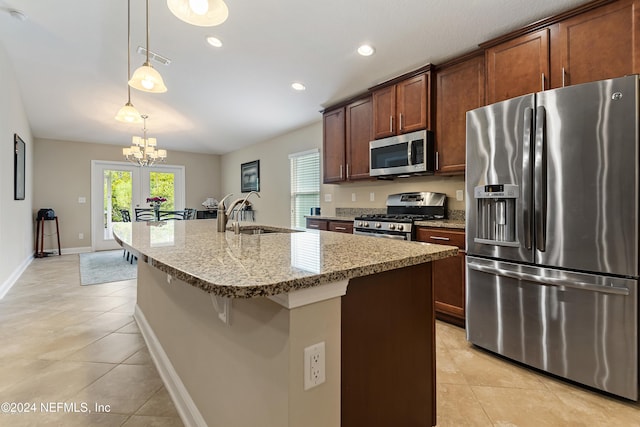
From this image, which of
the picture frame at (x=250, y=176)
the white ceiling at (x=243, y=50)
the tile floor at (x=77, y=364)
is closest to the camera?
the tile floor at (x=77, y=364)

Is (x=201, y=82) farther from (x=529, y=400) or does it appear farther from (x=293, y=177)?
(x=529, y=400)

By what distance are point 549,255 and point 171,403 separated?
2.33 m

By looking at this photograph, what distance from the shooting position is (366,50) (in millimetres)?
2955

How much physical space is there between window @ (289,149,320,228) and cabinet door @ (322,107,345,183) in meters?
0.66

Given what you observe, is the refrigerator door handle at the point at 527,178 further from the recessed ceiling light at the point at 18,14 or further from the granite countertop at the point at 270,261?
the recessed ceiling light at the point at 18,14

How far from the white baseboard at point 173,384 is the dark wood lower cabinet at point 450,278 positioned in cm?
187

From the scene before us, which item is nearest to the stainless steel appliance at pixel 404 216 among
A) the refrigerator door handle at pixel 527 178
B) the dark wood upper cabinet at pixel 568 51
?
the refrigerator door handle at pixel 527 178

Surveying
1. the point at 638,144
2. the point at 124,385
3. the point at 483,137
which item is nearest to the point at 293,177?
the point at 483,137

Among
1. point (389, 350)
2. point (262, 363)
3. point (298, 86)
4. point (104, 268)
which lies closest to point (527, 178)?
point (389, 350)

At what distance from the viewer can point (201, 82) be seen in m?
4.18

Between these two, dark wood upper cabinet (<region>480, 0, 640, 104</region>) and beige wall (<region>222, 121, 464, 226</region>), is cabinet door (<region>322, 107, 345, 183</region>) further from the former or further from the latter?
dark wood upper cabinet (<region>480, 0, 640, 104</region>)

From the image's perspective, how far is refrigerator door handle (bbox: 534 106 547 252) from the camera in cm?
186

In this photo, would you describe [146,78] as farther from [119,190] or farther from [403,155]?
[119,190]

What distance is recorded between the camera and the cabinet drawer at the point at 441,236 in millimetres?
2479
